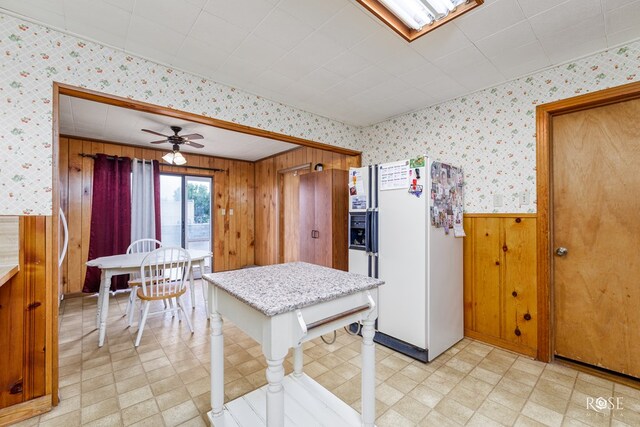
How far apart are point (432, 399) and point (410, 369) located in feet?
1.18

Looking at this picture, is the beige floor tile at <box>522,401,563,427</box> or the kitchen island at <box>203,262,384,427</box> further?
the beige floor tile at <box>522,401,563,427</box>

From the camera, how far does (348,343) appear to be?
266 cm

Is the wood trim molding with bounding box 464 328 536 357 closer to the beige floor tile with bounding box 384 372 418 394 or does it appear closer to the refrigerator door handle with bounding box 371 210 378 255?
the beige floor tile with bounding box 384 372 418 394

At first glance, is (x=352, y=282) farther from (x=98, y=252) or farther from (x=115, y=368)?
(x=98, y=252)

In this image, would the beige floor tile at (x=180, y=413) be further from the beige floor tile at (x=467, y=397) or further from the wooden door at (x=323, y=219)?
the wooden door at (x=323, y=219)

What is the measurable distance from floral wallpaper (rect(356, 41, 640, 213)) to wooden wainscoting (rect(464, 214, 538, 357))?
6.5 inches

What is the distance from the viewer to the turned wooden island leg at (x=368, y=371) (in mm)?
1451

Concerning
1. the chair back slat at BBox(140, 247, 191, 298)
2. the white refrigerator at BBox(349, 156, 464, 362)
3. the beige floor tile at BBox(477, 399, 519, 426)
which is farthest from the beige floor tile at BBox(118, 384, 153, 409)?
the beige floor tile at BBox(477, 399, 519, 426)

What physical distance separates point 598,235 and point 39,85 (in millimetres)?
4033

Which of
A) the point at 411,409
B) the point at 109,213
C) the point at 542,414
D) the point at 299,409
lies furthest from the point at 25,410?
the point at 109,213

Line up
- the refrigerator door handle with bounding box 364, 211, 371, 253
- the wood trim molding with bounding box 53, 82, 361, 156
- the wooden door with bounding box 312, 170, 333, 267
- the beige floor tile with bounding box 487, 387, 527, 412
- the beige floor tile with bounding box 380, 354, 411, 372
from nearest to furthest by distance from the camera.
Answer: the beige floor tile with bounding box 487, 387, 527, 412
the wood trim molding with bounding box 53, 82, 361, 156
the beige floor tile with bounding box 380, 354, 411, 372
the refrigerator door handle with bounding box 364, 211, 371, 253
the wooden door with bounding box 312, 170, 333, 267

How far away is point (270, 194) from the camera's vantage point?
18.0 feet

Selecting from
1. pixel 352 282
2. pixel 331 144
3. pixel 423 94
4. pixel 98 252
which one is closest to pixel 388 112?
pixel 423 94

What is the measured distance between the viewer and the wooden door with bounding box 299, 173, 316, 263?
3494 millimetres
